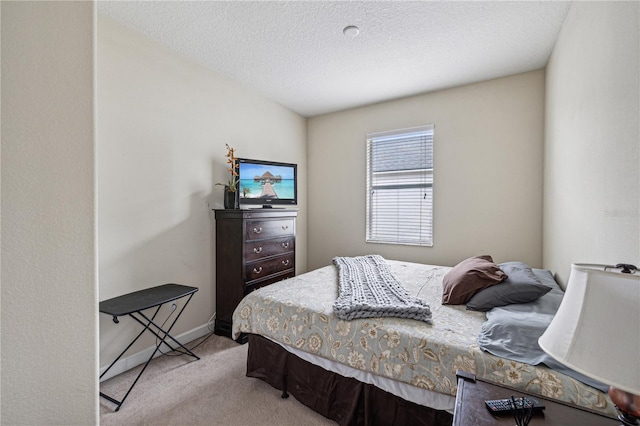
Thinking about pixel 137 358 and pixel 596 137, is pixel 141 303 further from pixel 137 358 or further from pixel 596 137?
pixel 596 137

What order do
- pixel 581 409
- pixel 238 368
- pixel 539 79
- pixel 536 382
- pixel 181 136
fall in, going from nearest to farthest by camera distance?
pixel 581 409, pixel 536 382, pixel 238 368, pixel 181 136, pixel 539 79

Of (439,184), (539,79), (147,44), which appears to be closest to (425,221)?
(439,184)

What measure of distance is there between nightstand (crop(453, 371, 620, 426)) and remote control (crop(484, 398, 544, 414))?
14 millimetres

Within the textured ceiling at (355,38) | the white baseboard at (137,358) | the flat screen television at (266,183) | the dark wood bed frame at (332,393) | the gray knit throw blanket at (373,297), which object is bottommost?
the white baseboard at (137,358)

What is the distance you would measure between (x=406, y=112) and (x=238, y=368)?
341 cm

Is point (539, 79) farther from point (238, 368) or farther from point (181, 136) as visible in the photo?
point (238, 368)

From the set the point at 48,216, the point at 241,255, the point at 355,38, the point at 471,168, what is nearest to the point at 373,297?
the point at 241,255

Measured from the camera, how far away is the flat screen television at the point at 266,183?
3086 millimetres

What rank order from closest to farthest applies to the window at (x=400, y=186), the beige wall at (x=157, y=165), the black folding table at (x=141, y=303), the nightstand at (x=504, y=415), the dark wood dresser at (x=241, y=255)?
1. the nightstand at (x=504, y=415)
2. the black folding table at (x=141, y=303)
3. the beige wall at (x=157, y=165)
4. the dark wood dresser at (x=241, y=255)
5. the window at (x=400, y=186)

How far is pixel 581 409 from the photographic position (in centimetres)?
96

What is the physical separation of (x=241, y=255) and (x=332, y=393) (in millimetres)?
1531

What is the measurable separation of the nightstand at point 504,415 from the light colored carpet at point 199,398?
3.35 ft

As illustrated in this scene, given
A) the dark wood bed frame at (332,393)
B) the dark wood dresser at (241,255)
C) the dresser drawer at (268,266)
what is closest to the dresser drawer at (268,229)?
the dark wood dresser at (241,255)

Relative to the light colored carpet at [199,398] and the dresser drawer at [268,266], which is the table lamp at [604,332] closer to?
the light colored carpet at [199,398]
